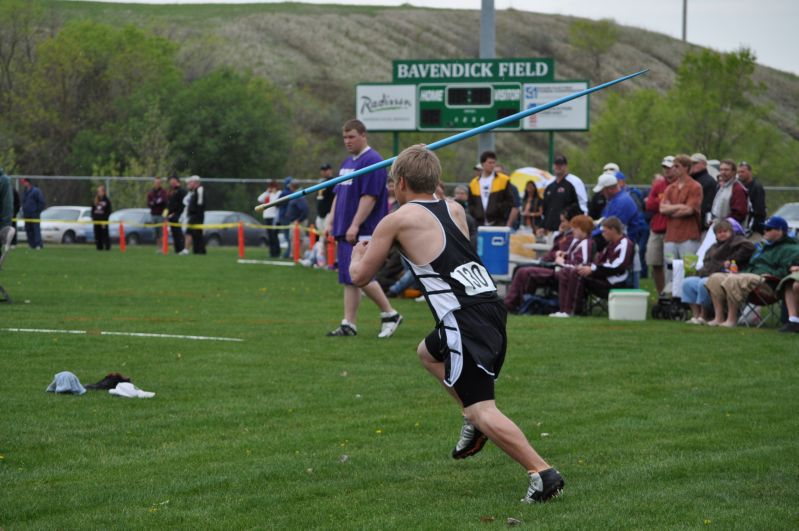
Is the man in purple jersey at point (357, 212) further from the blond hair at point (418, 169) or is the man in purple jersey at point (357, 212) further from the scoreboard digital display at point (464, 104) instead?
the scoreboard digital display at point (464, 104)

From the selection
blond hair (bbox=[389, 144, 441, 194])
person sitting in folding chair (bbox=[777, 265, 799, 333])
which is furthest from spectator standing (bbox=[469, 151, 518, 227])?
blond hair (bbox=[389, 144, 441, 194])

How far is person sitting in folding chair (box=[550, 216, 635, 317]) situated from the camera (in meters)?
15.6

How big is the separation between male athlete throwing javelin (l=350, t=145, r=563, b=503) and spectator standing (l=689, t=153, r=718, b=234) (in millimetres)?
10547

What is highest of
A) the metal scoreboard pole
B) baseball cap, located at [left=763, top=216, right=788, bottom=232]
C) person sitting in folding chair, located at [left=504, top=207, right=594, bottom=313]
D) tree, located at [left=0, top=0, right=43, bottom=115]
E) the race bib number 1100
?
tree, located at [left=0, top=0, right=43, bottom=115]

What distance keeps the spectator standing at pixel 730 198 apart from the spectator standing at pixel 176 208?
17.9 m

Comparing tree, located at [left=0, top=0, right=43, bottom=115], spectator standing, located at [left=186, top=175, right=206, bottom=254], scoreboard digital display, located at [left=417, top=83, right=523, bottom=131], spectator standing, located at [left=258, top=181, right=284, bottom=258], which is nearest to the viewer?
scoreboard digital display, located at [left=417, top=83, right=523, bottom=131]

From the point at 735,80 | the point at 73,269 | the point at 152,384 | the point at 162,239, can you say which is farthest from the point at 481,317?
the point at 735,80

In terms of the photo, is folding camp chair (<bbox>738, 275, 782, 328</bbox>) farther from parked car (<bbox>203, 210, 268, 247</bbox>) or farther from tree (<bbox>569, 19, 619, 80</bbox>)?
tree (<bbox>569, 19, 619, 80</bbox>)

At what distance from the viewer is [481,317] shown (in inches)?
236

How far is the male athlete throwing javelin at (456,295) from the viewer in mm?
5938

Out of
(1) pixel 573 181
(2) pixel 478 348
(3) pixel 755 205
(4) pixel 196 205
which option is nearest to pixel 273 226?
(4) pixel 196 205

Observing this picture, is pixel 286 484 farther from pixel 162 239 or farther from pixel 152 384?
pixel 162 239

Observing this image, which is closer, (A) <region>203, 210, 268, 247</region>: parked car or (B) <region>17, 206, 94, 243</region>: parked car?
(A) <region>203, 210, 268, 247</region>: parked car

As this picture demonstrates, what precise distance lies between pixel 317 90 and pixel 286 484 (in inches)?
3015
